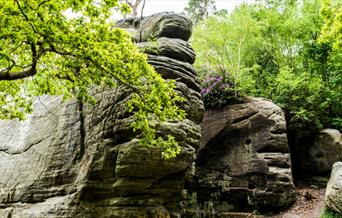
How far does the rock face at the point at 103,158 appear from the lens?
29.9 feet

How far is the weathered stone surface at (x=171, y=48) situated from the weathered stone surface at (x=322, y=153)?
949 cm

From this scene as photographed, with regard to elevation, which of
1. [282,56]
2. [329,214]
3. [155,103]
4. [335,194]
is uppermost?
[282,56]

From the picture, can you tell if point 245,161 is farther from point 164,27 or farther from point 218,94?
point 164,27

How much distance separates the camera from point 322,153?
16.5 meters

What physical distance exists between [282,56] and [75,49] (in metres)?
17.7

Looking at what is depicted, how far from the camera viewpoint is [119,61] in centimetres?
704

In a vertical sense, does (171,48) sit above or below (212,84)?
below

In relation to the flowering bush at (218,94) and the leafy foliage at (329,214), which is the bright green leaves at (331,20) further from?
the flowering bush at (218,94)

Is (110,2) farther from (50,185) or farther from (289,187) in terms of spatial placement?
(289,187)

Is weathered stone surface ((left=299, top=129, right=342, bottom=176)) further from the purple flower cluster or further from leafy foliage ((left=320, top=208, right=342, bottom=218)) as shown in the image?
the purple flower cluster

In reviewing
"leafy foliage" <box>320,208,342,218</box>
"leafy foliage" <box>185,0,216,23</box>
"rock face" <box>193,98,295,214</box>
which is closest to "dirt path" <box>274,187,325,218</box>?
"rock face" <box>193,98,295,214</box>

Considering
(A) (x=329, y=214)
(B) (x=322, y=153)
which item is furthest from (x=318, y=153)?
(A) (x=329, y=214)

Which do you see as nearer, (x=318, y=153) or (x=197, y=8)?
(x=318, y=153)

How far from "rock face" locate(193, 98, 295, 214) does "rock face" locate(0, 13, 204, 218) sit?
204 inches
